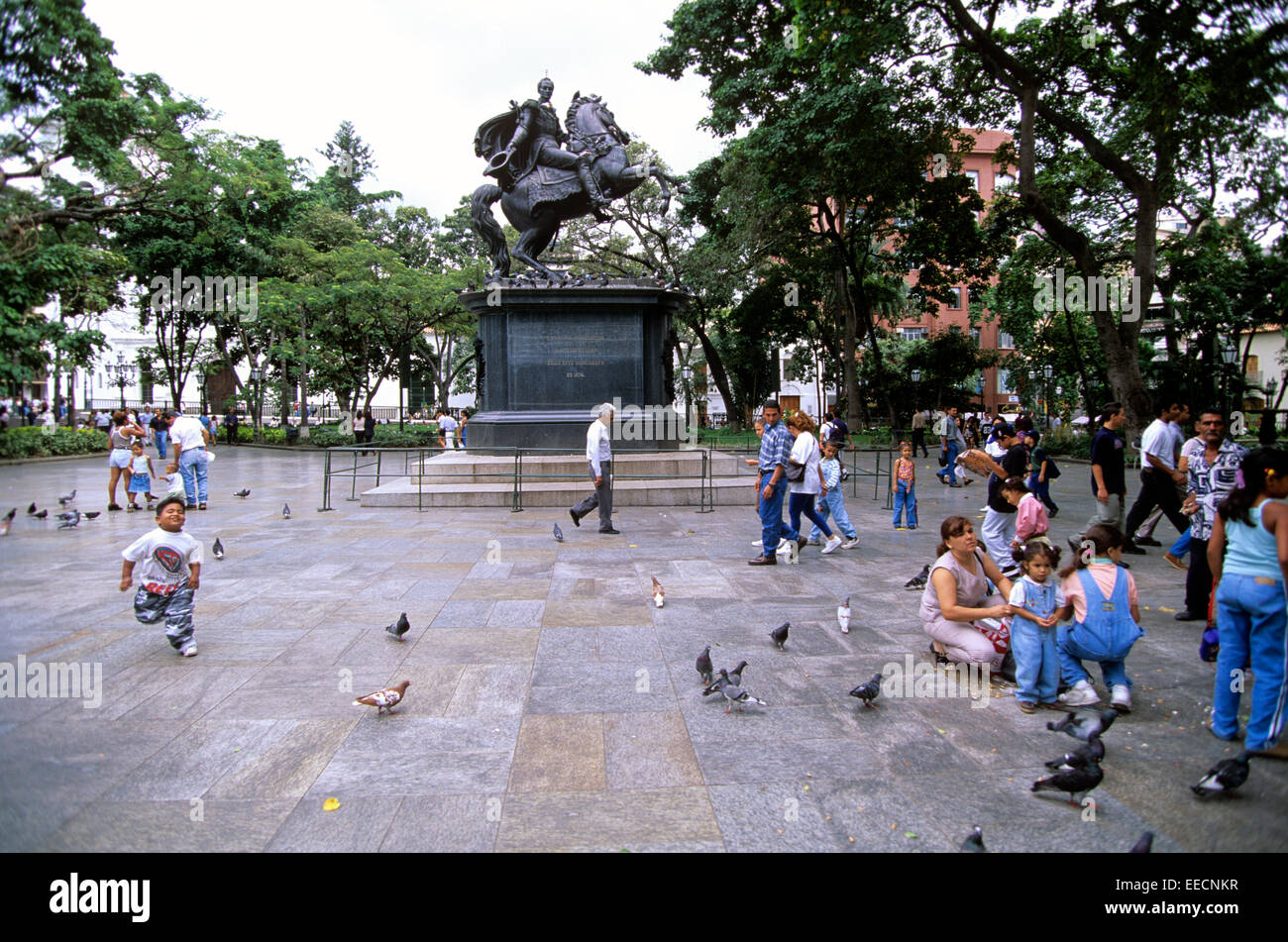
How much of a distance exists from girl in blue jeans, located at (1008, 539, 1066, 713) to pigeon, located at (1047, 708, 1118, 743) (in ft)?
1.02

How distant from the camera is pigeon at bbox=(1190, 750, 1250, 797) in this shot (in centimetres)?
329

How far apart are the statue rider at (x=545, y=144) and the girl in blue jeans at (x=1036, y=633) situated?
499 inches

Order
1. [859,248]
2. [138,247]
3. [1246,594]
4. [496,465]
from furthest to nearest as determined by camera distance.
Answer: [138,247] → [859,248] → [496,465] → [1246,594]

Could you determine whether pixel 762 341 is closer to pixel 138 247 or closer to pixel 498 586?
pixel 138 247

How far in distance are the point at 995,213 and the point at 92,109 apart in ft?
87.9

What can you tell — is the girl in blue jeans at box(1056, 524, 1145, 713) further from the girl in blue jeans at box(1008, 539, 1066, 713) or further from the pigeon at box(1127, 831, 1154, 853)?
the pigeon at box(1127, 831, 1154, 853)

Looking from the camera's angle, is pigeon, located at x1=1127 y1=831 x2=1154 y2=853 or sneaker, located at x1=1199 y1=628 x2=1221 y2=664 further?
sneaker, located at x1=1199 y1=628 x2=1221 y2=664

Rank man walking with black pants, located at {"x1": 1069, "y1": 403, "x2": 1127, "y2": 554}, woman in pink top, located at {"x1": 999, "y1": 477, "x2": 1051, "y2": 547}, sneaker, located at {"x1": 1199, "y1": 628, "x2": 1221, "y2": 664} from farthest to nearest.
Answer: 1. man walking with black pants, located at {"x1": 1069, "y1": 403, "x2": 1127, "y2": 554}
2. woman in pink top, located at {"x1": 999, "y1": 477, "x2": 1051, "y2": 547}
3. sneaker, located at {"x1": 1199, "y1": 628, "x2": 1221, "y2": 664}

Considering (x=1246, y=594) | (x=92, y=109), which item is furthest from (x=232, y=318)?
(x=1246, y=594)

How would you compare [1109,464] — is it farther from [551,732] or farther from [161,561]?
[161,561]

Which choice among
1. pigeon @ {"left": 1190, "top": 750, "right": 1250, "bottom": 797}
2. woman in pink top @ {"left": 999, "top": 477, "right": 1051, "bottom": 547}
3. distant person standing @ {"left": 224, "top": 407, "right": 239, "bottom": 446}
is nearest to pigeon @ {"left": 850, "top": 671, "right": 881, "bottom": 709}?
pigeon @ {"left": 1190, "top": 750, "right": 1250, "bottom": 797}

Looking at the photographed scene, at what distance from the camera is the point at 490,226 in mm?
15562

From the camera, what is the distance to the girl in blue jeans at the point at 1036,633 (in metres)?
4.54

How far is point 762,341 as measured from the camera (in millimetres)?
40125
